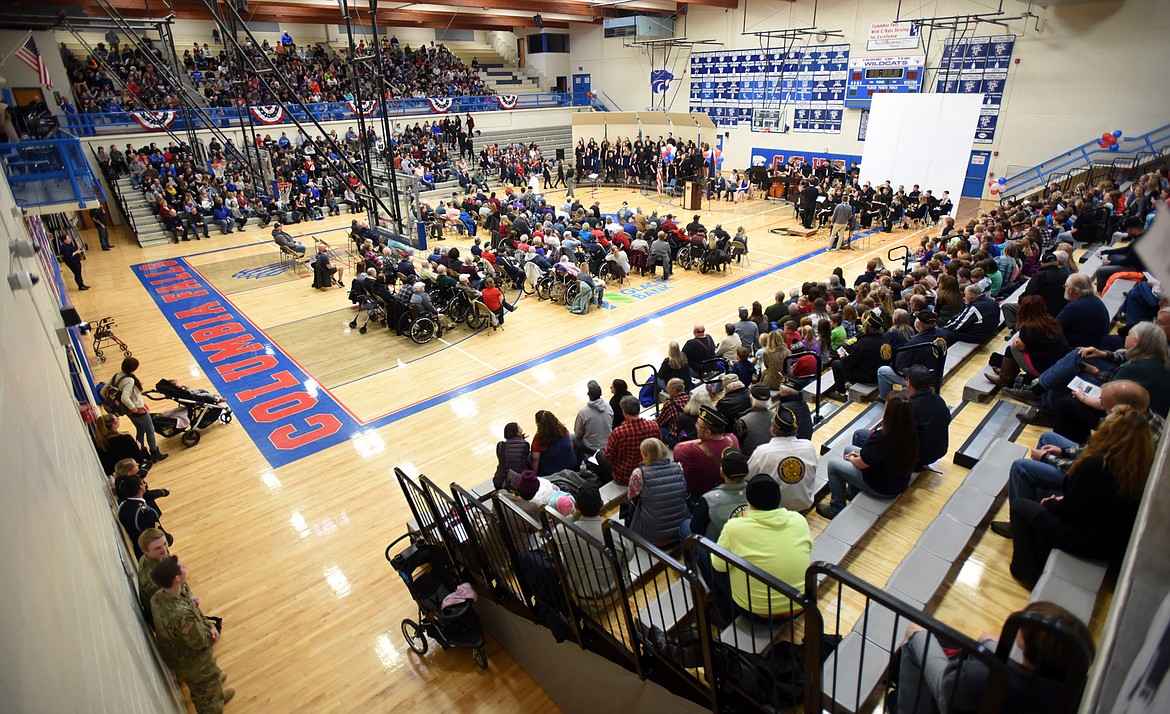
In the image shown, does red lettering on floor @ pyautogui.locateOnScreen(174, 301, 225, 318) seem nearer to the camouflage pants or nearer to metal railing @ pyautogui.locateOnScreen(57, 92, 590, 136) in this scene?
metal railing @ pyautogui.locateOnScreen(57, 92, 590, 136)

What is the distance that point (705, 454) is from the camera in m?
4.23

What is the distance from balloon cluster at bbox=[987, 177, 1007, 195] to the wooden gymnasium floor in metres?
9.14

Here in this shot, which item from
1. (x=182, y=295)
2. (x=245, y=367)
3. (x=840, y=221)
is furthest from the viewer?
(x=840, y=221)

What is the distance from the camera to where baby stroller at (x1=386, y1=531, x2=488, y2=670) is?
4285 mm

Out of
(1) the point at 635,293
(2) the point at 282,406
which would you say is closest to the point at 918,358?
(1) the point at 635,293

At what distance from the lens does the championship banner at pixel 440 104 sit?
80.6 feet

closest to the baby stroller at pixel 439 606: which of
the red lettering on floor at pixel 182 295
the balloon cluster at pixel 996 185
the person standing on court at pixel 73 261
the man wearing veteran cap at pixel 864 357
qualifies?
the man wearing veteran cap at pixel 864 357

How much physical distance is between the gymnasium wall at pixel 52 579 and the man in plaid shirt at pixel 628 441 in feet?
10.4

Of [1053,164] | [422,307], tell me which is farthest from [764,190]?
[422,307]

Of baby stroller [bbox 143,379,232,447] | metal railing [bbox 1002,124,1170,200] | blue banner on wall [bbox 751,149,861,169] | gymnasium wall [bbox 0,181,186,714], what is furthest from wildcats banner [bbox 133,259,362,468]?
metal railing [bbox 1002,124,1170,200]

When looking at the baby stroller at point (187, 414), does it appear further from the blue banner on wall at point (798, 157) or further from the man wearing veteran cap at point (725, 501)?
the blue banner on wall at point (798, 157)

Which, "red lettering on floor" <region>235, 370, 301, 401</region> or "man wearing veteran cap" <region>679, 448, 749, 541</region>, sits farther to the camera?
"red lettering on floor" <region>235, 370, 301, 401</region>

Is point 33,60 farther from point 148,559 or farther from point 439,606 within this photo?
point 439,606

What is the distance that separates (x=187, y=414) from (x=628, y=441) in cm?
598
